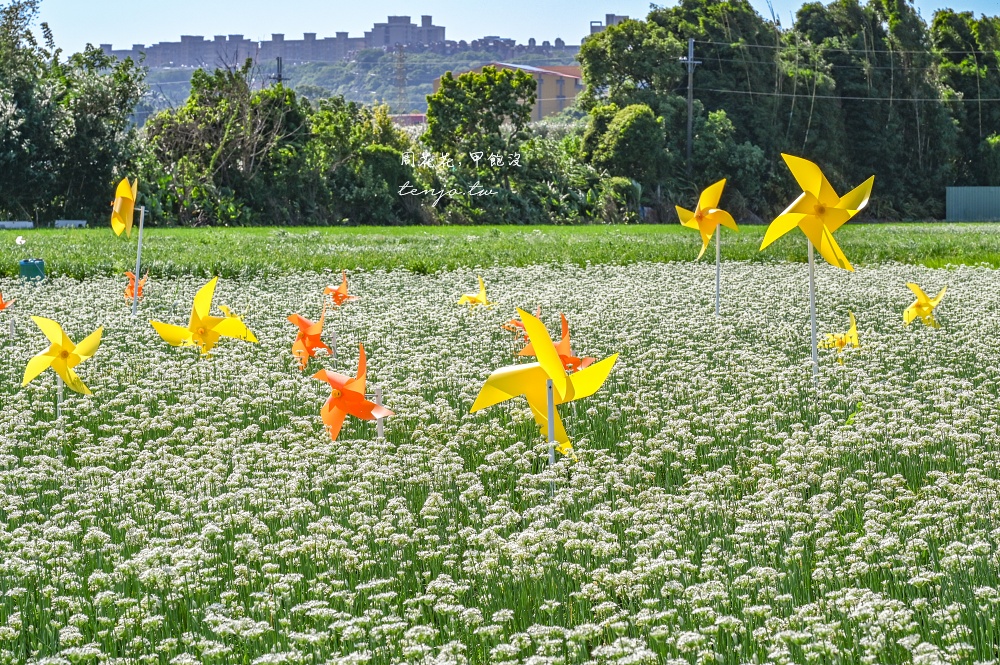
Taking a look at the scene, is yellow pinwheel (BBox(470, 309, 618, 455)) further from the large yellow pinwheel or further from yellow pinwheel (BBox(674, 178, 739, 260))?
yellow pinwheel (BBox(674, 178, 739, 260))

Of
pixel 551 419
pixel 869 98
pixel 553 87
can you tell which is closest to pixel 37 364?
pixel 551 419

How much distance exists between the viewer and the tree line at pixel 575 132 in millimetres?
33594

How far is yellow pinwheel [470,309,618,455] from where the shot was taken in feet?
17.5

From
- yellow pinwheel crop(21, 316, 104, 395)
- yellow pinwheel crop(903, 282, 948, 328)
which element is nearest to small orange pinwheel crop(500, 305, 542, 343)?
yellow pinwheel crop(903, 282, 948, 328)

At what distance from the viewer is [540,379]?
5559 mm

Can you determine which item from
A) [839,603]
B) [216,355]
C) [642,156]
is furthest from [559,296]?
[642,156]

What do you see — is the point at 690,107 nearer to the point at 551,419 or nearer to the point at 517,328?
the point at 517,328

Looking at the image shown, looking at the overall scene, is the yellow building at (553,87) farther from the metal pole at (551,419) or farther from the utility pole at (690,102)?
the metal pole at (551,419)

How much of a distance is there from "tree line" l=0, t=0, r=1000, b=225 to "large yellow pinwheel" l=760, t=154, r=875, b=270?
27216mm

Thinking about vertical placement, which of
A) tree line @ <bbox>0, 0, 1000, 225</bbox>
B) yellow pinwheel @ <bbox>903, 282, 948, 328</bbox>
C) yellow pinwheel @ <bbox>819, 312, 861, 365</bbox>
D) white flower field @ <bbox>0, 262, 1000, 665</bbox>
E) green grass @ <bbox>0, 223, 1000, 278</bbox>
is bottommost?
white flower field @ <bbox>0, 262, 1000, 665</bbox>

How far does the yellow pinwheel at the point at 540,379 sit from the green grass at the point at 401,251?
37.3 ft

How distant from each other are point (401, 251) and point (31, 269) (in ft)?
21.4

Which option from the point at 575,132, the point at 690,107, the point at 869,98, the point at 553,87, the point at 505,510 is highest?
the point at 553,87

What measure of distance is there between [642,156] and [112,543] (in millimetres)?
38996
